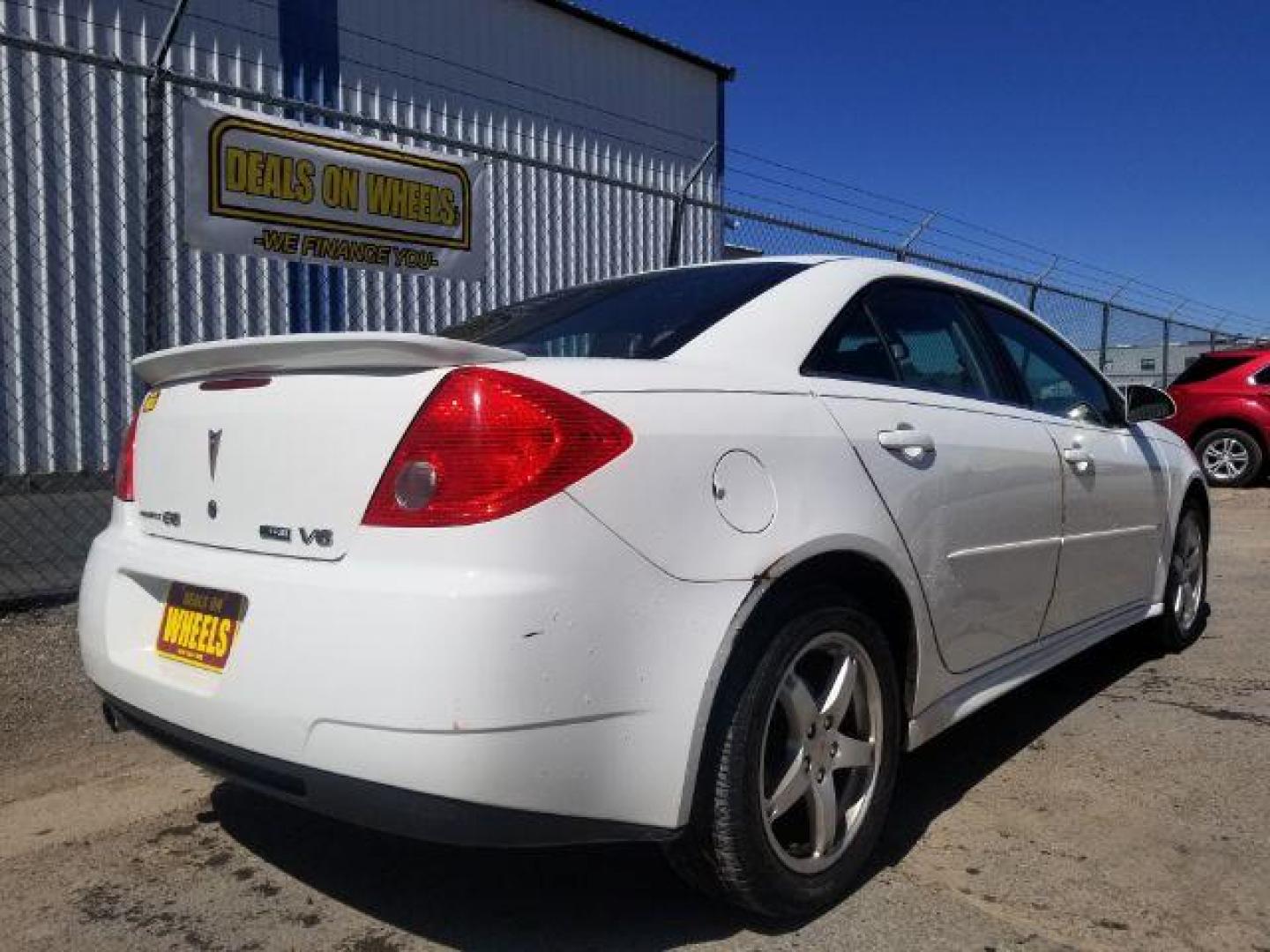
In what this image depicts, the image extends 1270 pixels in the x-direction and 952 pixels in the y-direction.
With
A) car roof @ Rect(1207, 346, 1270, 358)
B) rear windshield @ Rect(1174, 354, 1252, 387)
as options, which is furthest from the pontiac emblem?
car roof @ Rect(1207, 346, 1270, 358)

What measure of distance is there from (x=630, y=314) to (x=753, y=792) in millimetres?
1291

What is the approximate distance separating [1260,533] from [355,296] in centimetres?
757

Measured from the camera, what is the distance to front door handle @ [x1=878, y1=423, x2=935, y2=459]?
2.61m

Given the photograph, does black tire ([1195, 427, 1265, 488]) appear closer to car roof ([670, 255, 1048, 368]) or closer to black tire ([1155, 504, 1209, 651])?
black tire ([1155, 504, 1209, 651])

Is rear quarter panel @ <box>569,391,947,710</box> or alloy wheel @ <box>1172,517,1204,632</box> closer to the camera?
rear quarter panel @ <box>569,391,947,710</box>

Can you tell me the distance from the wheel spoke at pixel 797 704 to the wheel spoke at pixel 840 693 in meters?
0.07

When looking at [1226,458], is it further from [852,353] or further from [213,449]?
[213,449]

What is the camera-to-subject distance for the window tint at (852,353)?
2.65 m

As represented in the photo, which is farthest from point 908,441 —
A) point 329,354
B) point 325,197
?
point 325,197

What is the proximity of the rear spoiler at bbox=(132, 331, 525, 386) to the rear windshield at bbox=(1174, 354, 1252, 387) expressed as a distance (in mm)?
12380

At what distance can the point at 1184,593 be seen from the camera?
4777 millimetres

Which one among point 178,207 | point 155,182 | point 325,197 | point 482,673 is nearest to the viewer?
point 482,673

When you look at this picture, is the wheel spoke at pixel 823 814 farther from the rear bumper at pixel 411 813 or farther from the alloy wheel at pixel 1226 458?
the alloy wheel at pixel 1226 458

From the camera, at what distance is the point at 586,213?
31.5ft
